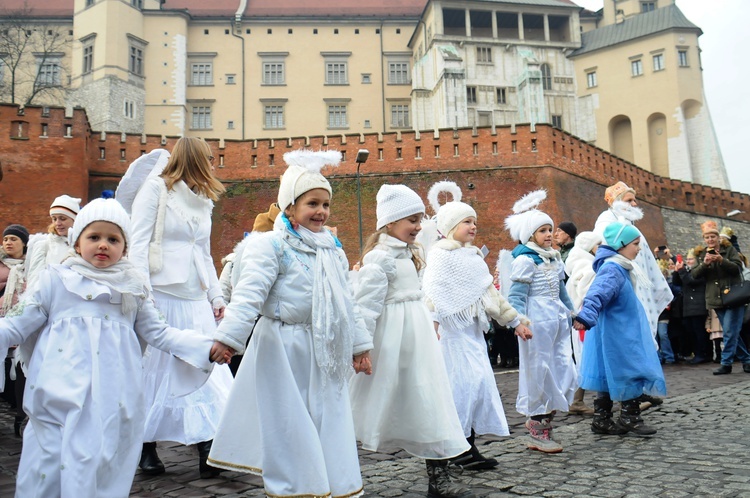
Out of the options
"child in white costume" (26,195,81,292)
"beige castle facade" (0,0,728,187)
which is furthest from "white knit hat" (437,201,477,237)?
Answer: "beige castle facade" (0,0,728,187)

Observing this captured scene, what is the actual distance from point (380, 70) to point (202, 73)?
12.1 m

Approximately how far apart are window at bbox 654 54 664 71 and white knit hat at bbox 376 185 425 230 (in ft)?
150

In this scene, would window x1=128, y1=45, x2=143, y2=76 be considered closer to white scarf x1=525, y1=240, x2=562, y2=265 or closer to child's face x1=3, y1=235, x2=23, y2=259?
child's face x1=3, y1=235, x2=23, y2=259

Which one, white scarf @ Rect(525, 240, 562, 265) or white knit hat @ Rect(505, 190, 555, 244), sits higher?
white knit hat @ Rect(505, 190, 555, 244)

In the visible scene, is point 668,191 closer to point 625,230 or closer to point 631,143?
point 631,143

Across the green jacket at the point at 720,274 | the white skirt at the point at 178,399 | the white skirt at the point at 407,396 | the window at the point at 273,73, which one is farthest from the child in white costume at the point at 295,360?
the window at the point at 273,73

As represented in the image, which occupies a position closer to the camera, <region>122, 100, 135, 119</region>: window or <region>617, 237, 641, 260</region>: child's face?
<region>617, 237, 641, 260</region>: child's face

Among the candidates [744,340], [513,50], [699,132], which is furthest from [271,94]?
[744,340]

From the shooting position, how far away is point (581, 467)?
4.04m

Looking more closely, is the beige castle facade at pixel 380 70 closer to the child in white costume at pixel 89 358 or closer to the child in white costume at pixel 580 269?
the child in white costume at pixel 580 269

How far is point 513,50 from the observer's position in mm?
44062

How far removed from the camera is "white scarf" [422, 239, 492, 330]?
14.9 feet

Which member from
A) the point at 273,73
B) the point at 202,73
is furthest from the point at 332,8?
Answer: the point at 202,73

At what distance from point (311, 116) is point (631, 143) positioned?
21.8 m
